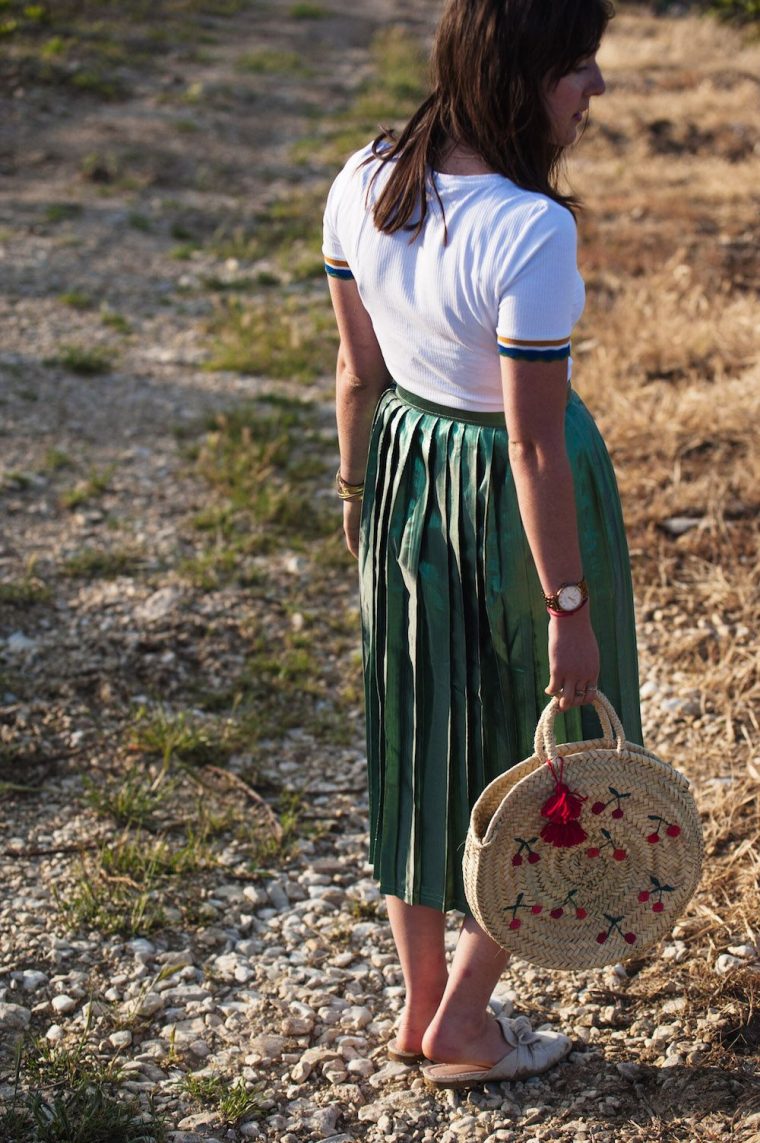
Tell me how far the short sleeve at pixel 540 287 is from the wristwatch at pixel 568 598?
0.35 metres

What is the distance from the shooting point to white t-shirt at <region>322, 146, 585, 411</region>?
164 cm

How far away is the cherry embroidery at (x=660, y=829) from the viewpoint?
6.45 feet

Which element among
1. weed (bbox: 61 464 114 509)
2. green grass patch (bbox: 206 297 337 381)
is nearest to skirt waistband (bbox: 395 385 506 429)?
weed (bbox: 61 464 114 509)

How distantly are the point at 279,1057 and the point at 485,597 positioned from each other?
1078 millimetres

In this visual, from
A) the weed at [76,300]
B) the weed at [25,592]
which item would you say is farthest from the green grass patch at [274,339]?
the weed at [25,592]

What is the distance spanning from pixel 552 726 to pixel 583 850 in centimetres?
23

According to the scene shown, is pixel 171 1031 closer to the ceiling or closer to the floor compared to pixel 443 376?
closer to the floor

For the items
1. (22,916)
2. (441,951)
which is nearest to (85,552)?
(22,916)

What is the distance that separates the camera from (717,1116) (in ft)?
6.96

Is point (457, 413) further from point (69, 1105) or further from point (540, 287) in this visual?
point (69, 1105)

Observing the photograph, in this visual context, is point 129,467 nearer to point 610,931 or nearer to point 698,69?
point 610,931

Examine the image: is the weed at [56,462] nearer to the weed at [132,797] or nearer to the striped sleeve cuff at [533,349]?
the weed at [132,797]

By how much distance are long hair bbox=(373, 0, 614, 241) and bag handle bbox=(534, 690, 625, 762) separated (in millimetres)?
744

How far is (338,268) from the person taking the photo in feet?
6.64
